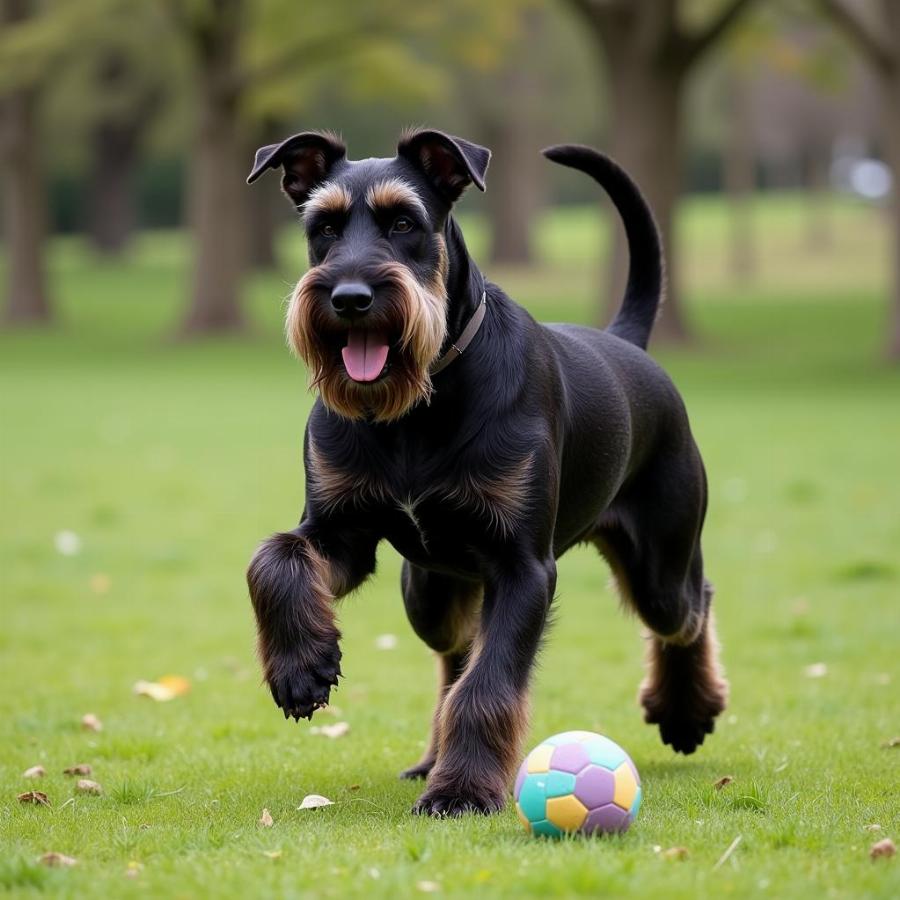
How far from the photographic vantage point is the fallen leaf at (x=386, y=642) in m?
8.64

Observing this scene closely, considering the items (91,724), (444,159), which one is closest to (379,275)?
(444,159)

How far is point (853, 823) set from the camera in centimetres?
432

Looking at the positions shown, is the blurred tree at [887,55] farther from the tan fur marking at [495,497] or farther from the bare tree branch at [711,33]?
the tan fur marking at [495,497]

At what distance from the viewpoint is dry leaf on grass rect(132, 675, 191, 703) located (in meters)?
7.16

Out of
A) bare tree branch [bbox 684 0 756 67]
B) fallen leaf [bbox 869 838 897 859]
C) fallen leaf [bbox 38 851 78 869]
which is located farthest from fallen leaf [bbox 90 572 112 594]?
bare tree branch [bbox 684 0 756 67]

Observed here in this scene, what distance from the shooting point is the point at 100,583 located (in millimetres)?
10234

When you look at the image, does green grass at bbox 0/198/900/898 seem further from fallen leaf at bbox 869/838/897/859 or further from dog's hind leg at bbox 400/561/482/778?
dog's hind leg at bbox 400/561/482/778

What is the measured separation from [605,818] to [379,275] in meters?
1.63

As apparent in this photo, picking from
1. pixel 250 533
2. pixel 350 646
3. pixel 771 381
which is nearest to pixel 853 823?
pixel 350 646

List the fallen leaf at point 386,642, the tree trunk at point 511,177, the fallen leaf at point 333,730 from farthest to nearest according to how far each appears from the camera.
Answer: the tree trunk at point 511,177 < the fallen leaf at point 386,642 < the fallen leaf at point 333,730

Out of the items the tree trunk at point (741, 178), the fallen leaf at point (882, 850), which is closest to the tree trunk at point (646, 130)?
the tree trunk at point (741, 178)

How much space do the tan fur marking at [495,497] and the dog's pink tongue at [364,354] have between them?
423mm

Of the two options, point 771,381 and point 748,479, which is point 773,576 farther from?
point 771,381

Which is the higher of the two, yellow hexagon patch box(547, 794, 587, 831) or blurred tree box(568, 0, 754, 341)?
blurred tree box(568, 0, 754, 341)
